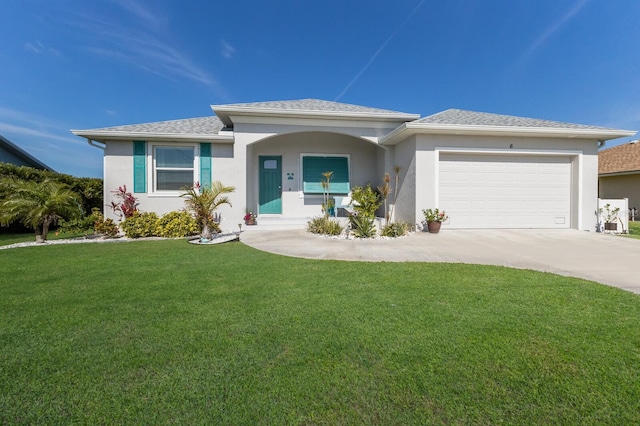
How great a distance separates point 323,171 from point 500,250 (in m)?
7.17

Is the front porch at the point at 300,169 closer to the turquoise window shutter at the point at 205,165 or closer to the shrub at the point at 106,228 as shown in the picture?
the turquoise window shutter at the point at 205,165

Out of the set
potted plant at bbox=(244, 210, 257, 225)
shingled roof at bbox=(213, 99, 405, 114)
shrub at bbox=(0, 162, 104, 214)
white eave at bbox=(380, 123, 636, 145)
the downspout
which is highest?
shingled roof at bbox=(213, 99, 405, 114)

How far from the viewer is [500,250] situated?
6000 millimetres

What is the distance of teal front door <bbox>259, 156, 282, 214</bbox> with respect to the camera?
11312mm

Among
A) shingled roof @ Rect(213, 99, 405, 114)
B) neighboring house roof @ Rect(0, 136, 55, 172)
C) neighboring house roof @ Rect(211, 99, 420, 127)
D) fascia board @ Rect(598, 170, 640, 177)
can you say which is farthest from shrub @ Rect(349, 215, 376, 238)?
neighboring house roof @ Rect(0, 136, 55, 172)

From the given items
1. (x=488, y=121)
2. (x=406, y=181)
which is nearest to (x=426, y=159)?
(x=406, y=181)

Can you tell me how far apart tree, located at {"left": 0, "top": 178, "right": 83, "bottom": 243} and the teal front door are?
19.3ft

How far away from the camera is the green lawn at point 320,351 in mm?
A: 1606

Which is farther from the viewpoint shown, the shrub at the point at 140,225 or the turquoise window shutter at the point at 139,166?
the turquoise window shutter at the point at 139,166

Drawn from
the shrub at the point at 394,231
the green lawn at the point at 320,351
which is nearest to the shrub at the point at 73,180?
the green lawn at the point at 320,351

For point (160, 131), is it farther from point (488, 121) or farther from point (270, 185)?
point (488, 121)

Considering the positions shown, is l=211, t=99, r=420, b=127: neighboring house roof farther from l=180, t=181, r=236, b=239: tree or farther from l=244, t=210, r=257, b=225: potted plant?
l=244, t=210, r=257, b=225: potted plant

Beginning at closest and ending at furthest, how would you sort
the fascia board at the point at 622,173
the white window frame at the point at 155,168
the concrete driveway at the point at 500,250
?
the concrete driveway at the point at 500,250
the white window frame at the point at 155,168
the fascia board at the point at 622,173

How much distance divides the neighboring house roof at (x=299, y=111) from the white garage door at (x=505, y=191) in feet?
8.23
